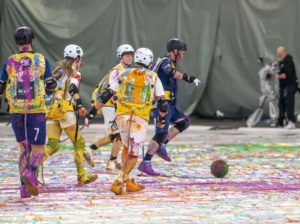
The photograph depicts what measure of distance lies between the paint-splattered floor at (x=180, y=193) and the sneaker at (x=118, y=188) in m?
0.09

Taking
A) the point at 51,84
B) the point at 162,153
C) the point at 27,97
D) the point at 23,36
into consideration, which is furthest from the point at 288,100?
the point at 27,97

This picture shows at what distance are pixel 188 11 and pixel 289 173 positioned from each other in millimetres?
11587

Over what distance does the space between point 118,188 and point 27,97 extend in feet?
4.90

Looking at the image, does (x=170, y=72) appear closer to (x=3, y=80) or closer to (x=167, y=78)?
(x=167, y=78)

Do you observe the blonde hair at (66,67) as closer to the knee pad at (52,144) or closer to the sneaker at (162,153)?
the knee pad at (52,144)

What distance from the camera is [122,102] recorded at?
11.9 m

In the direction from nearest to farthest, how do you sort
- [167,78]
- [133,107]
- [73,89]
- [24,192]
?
[24,192], [133,107], [73,89], [167,78]

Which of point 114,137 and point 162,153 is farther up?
point 114,137

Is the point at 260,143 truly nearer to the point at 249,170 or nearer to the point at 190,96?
the point at 249,170

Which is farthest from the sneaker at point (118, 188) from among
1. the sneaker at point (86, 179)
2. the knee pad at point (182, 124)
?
the knee pad at point (182, 124)

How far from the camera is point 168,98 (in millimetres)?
14227

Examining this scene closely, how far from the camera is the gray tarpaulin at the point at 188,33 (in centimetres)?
2439

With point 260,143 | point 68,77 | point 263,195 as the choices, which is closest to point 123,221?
point 263,195

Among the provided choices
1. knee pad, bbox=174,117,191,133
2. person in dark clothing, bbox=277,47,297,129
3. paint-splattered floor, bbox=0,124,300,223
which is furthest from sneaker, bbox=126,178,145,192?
person in dark clothing, bbox=277,47,297,129
